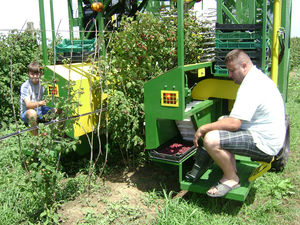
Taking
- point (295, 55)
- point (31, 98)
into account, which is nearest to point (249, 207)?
point (31, 98)

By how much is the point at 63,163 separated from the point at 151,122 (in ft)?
5.77

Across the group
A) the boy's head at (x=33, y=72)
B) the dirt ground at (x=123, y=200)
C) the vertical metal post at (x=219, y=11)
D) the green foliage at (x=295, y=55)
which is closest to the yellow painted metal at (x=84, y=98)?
the boy's head at (x=33, y=72)

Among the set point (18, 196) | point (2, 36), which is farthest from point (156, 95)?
point (2, 36)

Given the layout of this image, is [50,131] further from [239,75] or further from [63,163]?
[239,75]

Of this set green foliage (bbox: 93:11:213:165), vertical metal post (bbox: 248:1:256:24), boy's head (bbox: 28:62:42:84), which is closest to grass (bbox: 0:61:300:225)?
green foliage (bbox: 93:11:213:165)

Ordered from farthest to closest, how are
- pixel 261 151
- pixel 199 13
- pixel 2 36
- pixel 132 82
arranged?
pixel 2 36 < pixel 199 13 < pixel 132 82 < pixel 261 151

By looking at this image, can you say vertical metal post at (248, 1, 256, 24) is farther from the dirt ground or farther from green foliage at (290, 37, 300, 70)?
green foliage at (290, 37, 300, 70)

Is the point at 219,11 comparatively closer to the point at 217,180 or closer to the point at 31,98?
the point at 217,180

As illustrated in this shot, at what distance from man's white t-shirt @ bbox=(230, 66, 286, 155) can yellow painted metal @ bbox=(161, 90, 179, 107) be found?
0.59 m

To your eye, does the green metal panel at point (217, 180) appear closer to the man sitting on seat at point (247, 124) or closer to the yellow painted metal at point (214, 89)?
the man sitting on seat at point (247, 124)

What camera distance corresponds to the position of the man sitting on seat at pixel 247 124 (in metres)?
3.17

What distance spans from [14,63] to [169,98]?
4.47 meters

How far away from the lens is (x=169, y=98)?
3492 mm

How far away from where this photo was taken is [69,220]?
10.9 ft
